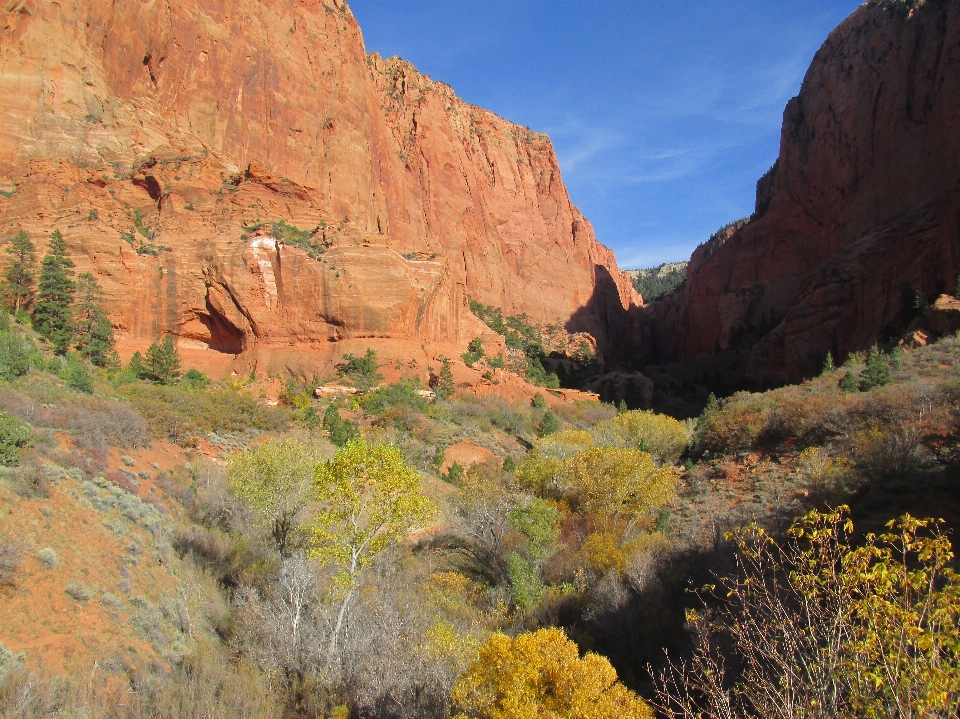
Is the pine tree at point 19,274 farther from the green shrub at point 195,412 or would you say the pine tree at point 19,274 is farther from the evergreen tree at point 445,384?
the evergreen tree at point 445,384

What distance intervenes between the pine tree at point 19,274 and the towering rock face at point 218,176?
7.29 feet

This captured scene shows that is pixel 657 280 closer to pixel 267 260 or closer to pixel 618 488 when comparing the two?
Answer: pixel 267 260

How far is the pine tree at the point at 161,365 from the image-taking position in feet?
90.7

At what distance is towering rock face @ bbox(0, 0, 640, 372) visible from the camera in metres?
31.5

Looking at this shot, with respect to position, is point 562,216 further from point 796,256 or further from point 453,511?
point 453,511

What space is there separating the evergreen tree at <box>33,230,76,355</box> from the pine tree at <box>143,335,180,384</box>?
3268 mm

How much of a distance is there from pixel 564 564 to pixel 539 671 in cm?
849

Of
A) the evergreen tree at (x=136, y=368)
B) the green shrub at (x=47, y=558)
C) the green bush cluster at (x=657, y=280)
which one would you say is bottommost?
the green shrub at (x=47, y=558)

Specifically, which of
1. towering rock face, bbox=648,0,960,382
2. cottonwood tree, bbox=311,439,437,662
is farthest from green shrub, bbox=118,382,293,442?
towering rock face, bbox=648,0,960,382

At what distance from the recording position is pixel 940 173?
46.0m

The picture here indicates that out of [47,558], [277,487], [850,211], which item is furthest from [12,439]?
[850,211]

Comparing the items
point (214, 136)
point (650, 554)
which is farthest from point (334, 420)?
point (214, 136)

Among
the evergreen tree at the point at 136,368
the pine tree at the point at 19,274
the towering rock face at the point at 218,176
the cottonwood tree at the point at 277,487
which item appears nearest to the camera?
the cottonwood tree at the point at 277,487

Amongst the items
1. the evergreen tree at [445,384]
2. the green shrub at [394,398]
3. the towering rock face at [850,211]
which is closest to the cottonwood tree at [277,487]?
the green shrub at [394,398]
